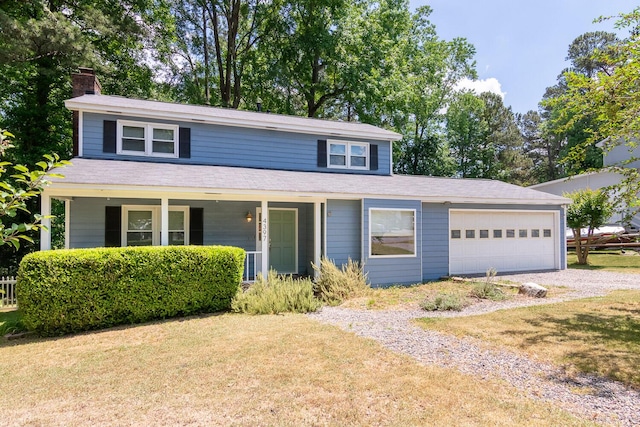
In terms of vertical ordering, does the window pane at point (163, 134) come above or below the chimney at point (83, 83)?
below

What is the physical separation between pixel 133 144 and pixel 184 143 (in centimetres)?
146

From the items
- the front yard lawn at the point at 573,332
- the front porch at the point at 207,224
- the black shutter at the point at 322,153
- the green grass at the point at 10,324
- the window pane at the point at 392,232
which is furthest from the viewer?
the black shutter at the point at 322,153

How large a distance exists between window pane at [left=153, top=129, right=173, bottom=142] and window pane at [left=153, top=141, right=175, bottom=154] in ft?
0.49

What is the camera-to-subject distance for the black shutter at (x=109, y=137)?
422 inches

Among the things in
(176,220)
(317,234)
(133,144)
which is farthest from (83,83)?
(317,234)

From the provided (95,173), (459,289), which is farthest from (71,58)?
(459,289)

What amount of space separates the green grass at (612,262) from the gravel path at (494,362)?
817 cm

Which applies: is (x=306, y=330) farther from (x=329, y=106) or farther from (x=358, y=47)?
(x=329, y=106)

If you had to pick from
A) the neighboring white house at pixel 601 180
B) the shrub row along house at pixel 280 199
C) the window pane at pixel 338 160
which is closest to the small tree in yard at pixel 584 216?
the shrub row along house at pixel 280 199

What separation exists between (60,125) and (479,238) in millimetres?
19033

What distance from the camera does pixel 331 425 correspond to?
11.0ft

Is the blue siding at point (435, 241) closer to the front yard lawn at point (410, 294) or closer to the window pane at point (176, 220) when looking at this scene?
the front yard lawn at point (410, 294)

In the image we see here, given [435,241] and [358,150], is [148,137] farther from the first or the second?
[435,241]

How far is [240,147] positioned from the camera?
12.3 m
